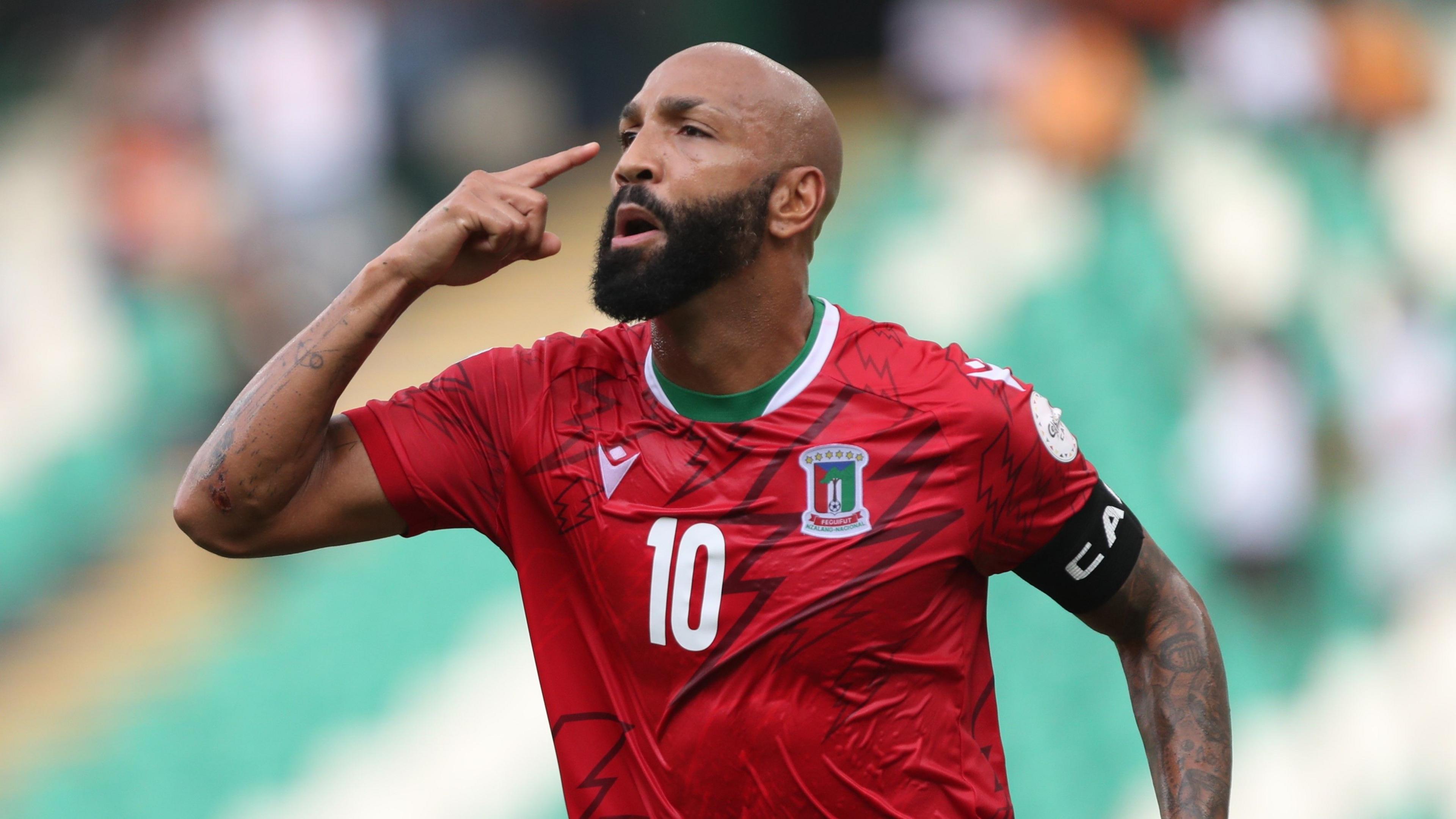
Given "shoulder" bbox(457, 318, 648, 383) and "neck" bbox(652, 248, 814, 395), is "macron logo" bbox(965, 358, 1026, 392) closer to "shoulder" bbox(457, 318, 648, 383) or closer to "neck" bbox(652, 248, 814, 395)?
"neck" bbox(652, 248, 814, 395)

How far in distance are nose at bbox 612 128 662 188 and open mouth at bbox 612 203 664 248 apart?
0.17 ft

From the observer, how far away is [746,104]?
8.77ft

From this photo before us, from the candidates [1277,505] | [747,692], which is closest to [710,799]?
[747,692]

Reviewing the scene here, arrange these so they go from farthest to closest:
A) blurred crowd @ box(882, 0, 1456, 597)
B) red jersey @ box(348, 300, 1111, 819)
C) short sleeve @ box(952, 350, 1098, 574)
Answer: blurred crowd @ box(882, 0, 1456, 597) → short sleeve @ box(952, 350, 1098, 574) → red jersey @ box(348, 300, 1111, 819)

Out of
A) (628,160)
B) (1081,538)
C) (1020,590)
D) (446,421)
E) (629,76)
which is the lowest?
(1020,590)

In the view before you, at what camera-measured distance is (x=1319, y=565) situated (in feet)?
20.4

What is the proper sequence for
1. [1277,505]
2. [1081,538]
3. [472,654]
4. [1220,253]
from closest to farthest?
1. [1081,538]
2. [472,654]
3. [1277,505]
4. [1220,253]

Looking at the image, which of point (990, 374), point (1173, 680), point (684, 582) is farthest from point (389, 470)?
point (1173, 680)

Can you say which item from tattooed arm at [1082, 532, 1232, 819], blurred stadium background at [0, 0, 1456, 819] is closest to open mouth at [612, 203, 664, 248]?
tattooed arm at [1082, 532, 1232, 819]

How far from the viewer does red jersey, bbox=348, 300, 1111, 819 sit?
7.74ft

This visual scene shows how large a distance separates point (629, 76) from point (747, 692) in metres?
5.44

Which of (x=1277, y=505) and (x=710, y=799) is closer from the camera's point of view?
(x=710, y=799)

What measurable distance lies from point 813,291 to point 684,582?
455 cm

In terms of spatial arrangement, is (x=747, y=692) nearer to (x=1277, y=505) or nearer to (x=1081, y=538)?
(x=1081, y=538)
